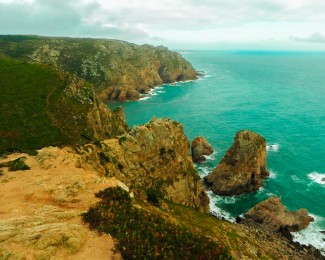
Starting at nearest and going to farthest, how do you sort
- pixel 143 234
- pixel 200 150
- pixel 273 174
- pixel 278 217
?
pixel 143 234
pixel 278 217
pixel 273 174
pixel 200 150

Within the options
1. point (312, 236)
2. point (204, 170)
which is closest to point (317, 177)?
point (312, 236)

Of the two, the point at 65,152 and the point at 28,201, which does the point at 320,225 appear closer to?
the point at 65,152

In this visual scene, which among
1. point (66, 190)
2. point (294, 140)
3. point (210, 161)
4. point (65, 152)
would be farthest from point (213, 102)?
point (66, 190)

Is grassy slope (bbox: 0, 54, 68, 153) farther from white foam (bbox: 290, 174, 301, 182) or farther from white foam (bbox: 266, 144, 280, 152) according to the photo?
white foam (bbox: 266, 144, 280, 152)

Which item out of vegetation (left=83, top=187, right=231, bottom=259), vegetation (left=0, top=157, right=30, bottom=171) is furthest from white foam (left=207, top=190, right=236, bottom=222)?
vegetation (left=0, top=157, right=30, bottom=171)

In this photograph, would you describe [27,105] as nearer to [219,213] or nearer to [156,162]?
[156,162]

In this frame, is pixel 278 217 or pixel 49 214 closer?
pixel 49 214
